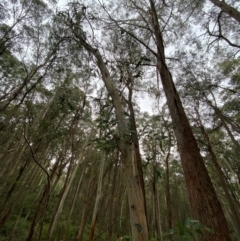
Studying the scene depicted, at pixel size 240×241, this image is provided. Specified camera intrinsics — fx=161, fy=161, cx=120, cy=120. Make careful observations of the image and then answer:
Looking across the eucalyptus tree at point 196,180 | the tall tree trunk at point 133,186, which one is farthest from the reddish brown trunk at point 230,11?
the tall tree trunk at point 133,186

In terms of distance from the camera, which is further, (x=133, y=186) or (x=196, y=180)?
(x=196, y=180)

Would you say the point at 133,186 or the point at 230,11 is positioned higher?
the point at 230,11

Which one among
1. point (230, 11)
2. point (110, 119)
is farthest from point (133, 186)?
point (230, 11)

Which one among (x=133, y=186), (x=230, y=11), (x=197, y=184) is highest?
(x=230, y=11)

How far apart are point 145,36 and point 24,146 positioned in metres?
5.07

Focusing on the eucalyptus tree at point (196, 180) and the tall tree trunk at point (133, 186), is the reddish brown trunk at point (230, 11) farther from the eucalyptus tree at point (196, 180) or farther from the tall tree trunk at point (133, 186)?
the tall tree trunk at point (133, 186)

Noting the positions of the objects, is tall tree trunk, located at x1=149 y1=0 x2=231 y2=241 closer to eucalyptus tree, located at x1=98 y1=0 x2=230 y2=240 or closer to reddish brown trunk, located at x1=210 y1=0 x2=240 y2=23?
eucalyptus tree, located at x1=98 y1=0 x2=230 y2=240

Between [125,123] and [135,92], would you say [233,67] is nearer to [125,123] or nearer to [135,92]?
[135,92]

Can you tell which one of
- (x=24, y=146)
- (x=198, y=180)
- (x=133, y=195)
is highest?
(x=24, y=146)

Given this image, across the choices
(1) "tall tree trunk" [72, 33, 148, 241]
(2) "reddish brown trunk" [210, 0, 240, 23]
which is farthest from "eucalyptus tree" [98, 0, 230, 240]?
(2) "reddish brown trunk" [210, 0, 240, 23]

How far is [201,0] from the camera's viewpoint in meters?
5.22

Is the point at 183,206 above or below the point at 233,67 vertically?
below

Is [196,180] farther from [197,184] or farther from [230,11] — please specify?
[230,11]

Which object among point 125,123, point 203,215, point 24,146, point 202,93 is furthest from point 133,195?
point 202,93
